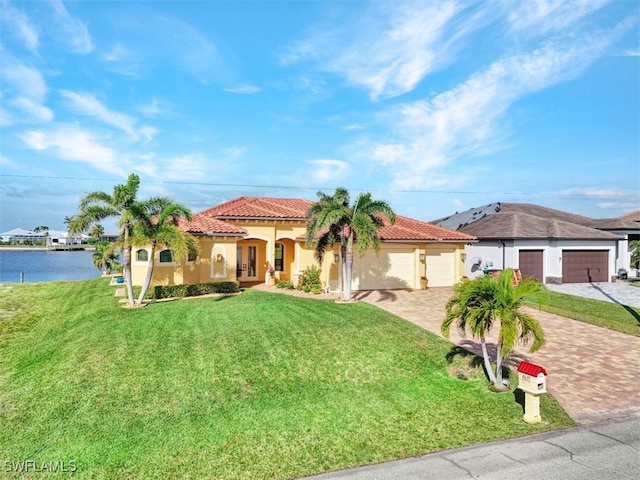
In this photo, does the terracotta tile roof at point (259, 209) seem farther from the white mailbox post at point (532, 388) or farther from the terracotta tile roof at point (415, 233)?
the white mailbox post at point (532, 388)

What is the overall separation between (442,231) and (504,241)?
16.4 ft

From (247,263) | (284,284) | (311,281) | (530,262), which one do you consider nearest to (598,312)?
(530,262)

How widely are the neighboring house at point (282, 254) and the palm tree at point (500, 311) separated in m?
12.2

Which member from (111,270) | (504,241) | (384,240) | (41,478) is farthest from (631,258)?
(111,270)

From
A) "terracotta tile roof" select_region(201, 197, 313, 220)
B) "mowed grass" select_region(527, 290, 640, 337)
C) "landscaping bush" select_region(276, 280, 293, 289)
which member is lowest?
"mowed grass" select_region(527, 290, 640, 337)

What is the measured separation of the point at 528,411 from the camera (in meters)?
8.30

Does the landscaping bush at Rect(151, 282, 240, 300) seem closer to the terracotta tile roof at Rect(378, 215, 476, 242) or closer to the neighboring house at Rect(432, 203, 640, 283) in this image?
the terracotta tile roof at Rect(378, 215, 476, 242)

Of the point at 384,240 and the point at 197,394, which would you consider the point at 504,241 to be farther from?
the point at 197,394

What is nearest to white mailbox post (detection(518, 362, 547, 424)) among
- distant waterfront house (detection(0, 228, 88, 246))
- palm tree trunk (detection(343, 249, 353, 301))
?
palm tree trunk (detection(343, 249, 353, 301))

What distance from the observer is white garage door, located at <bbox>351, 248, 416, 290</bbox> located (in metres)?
22.8

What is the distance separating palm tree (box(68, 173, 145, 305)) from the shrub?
9002 millimetres

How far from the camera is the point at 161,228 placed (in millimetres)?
16266

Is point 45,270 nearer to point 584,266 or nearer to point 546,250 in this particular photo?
point 546,250

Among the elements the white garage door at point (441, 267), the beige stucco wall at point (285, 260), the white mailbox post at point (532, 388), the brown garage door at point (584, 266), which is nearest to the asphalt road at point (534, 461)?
the white mailbox post at point (532, 388)
